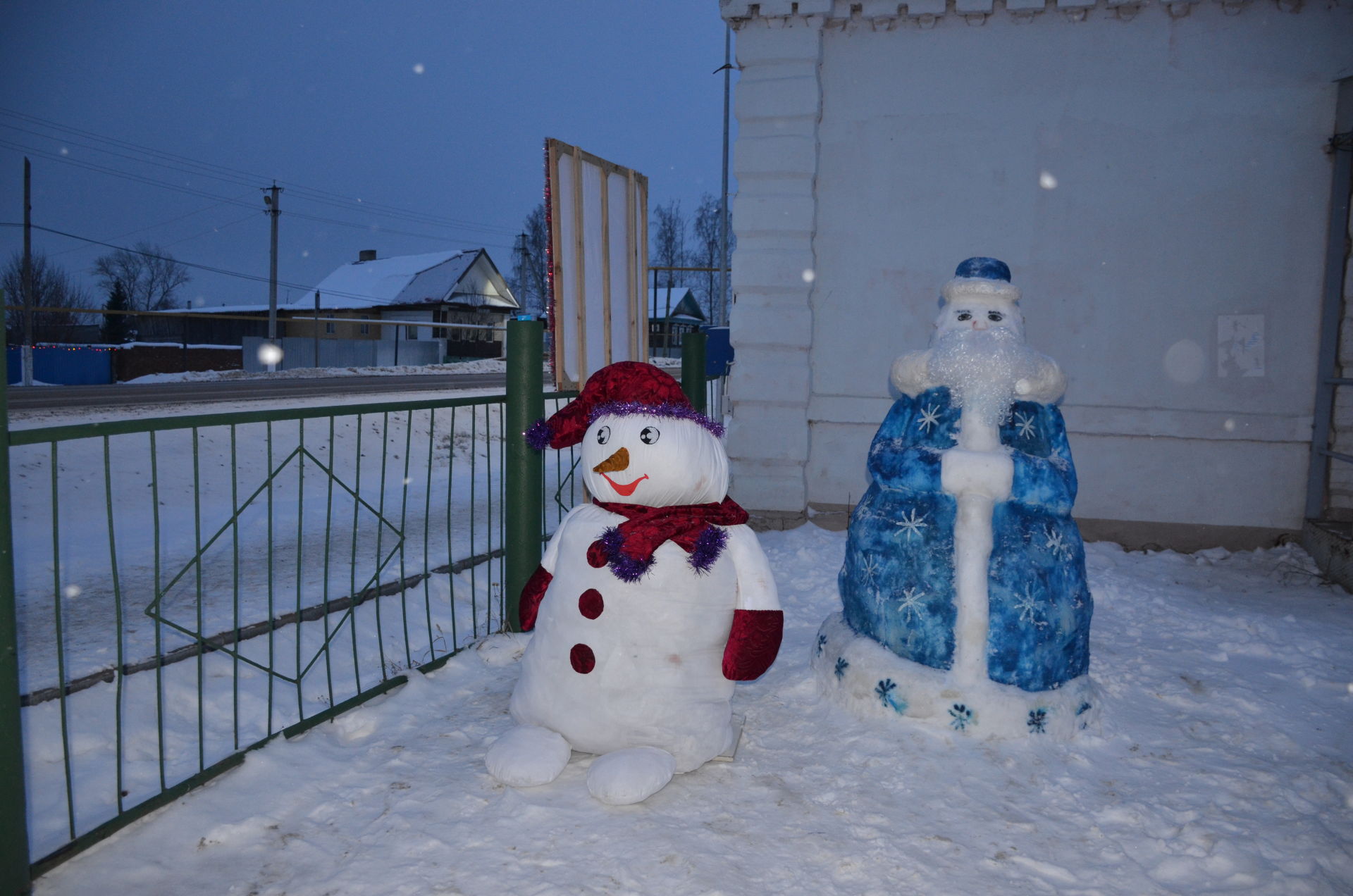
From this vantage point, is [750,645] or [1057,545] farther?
[1057,545]

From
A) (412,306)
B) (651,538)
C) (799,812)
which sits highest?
(412,306)

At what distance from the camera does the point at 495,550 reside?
5957mm

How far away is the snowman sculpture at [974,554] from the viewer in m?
2.97

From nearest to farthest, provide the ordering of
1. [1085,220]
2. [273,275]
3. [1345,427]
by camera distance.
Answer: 1. [1345,427]
2. [1085,220]
3. [273,275]

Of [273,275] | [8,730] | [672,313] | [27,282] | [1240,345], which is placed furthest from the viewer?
Result: [672,313]

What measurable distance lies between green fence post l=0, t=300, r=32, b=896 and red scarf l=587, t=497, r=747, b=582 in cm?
150

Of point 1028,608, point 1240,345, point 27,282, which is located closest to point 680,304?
point 27,282

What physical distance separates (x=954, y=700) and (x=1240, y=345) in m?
4.59

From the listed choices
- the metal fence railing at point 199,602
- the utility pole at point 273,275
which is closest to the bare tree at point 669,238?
the utility pole at point 273,275

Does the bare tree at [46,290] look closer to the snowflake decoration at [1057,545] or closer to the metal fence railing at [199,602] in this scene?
the metal fence railing at [199,602]

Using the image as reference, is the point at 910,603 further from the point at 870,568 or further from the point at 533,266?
the point at 533,266

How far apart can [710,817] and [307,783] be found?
127 centimetres

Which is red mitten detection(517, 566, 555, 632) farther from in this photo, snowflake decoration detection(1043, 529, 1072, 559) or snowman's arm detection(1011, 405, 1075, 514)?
snowflake decoration detection(1043, 529, 1072, 559)

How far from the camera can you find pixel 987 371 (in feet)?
10.1
